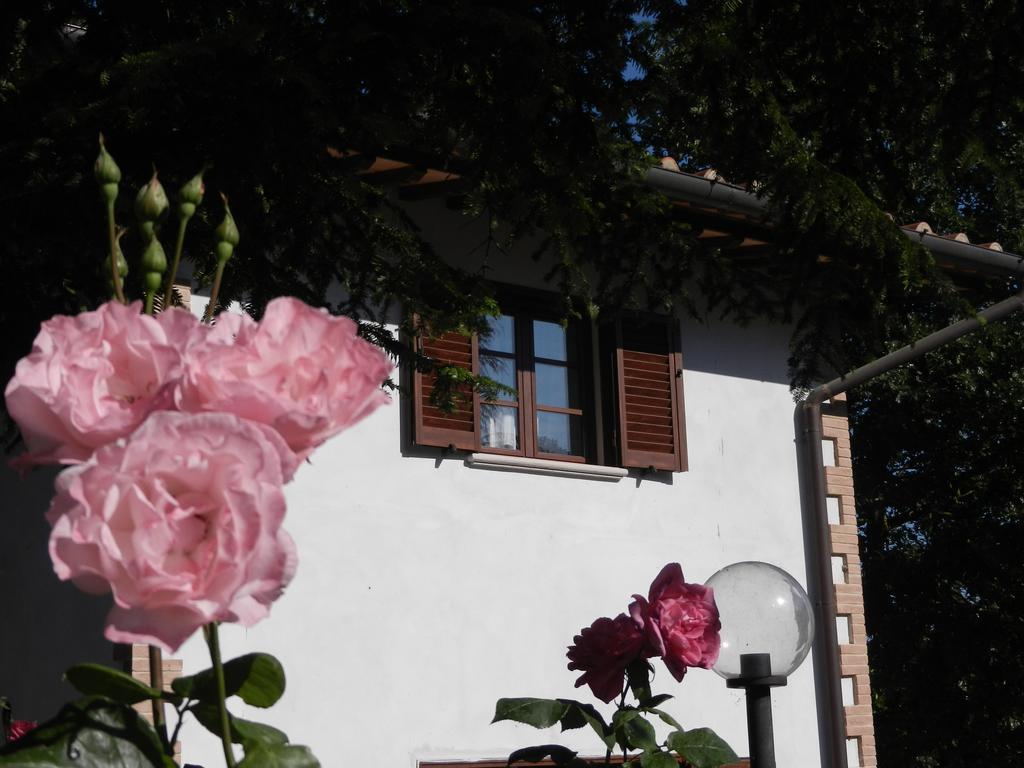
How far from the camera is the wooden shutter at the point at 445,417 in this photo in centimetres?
786

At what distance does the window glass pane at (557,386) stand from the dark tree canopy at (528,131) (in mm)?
4114

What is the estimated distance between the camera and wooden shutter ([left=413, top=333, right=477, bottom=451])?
786 centimetres

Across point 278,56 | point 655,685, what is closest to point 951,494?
point 655,685

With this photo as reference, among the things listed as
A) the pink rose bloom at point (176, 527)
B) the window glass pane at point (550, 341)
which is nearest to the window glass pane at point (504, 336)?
the window glass pane at point (550, 341)

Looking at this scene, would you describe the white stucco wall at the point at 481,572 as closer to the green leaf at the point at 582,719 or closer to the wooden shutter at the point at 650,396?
the wooden shutter at the point at 650,396

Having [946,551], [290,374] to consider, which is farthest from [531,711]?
[946,551]

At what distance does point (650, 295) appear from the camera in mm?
4301

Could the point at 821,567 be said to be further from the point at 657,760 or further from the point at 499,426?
the point at 657,760

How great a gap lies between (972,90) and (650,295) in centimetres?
107

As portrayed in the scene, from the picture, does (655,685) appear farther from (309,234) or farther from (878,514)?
(878,514)

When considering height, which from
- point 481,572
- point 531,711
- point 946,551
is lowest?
point 531,711

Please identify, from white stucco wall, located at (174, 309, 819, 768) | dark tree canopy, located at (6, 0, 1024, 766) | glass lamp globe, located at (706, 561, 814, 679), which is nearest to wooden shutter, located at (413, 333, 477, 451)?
white stucco wall, located at (174, 309, 819, 768)

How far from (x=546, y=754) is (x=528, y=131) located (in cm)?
157

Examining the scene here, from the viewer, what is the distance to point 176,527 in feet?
3.44
